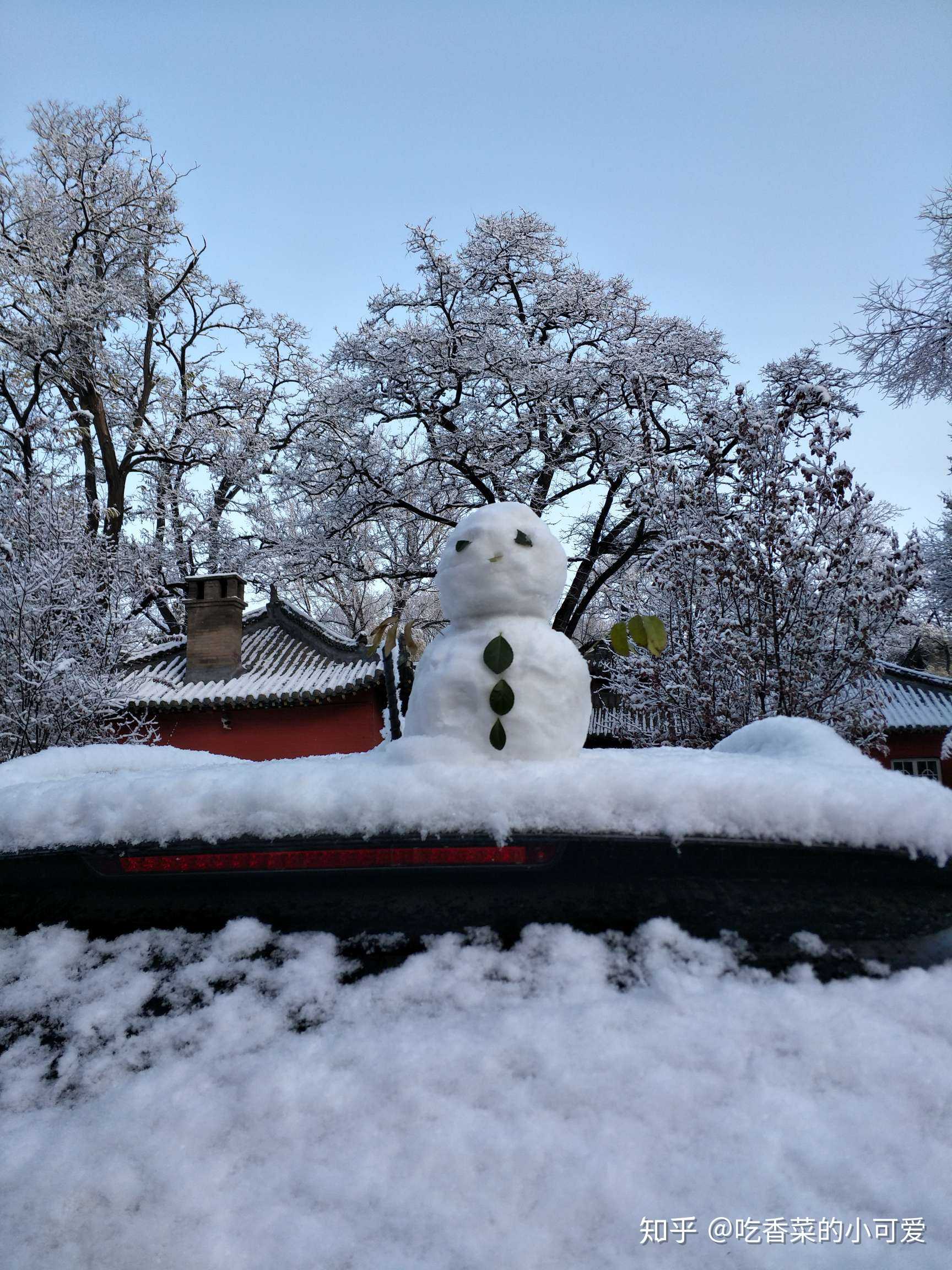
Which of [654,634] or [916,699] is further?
[916,699]

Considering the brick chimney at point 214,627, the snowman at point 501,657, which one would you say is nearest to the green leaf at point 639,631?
the snowman at point 501,657

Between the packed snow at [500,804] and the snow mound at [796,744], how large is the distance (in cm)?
17

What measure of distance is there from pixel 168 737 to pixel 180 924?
1128 cm

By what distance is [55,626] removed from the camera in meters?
8.88

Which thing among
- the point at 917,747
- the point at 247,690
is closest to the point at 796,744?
the point at 247,690

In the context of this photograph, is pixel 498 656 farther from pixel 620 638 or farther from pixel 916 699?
pixel 916 699

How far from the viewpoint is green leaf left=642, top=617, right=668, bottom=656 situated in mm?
2131

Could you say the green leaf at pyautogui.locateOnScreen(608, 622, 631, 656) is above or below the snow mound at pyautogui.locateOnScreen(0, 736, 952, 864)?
above

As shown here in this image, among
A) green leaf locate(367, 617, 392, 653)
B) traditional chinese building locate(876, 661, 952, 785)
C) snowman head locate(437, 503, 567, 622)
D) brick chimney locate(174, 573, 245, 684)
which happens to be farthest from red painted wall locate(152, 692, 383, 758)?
snowman head locate(437, 503, 567, 622)

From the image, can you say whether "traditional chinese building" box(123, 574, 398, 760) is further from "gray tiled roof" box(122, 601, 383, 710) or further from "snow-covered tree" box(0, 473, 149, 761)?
"snow-covered tree" box(0, 473, 149, 761)

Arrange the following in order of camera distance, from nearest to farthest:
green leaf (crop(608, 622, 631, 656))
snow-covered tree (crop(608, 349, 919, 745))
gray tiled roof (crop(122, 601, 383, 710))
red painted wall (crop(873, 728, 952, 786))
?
green leaf (crop(608, 622, 631, 656)) → snow-covered tree (crop(608, 349, 919, 745)) → gray tiled roof (crop(122, 601, 383, 710)) → red painted wall (crop(873, 728, 952, 786))

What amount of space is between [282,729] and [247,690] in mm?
838

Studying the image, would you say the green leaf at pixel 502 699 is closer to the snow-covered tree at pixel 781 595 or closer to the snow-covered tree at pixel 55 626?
the snow-covered tree at pixel 781 595

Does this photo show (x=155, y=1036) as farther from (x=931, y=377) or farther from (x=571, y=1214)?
(x=931, y=377)
